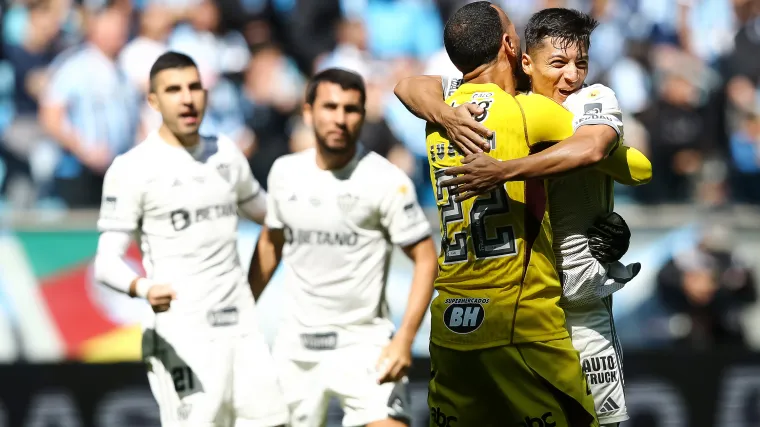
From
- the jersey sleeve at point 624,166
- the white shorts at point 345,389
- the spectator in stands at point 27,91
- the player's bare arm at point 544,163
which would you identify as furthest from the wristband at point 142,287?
the spectator in stands at point 27,91

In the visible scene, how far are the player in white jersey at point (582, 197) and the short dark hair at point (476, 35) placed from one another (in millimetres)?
218

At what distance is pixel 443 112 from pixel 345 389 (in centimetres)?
238

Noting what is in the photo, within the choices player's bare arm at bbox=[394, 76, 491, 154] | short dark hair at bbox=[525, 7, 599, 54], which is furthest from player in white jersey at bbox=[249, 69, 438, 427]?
short dark hair at bbox=[525, 7, 599, 54]

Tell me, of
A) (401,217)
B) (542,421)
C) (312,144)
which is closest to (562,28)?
(542,421)

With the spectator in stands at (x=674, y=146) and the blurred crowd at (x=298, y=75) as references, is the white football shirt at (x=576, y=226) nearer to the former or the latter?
the blurred crowd at (x=298, y=75)

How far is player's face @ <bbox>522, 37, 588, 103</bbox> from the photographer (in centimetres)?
505

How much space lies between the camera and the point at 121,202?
653cm

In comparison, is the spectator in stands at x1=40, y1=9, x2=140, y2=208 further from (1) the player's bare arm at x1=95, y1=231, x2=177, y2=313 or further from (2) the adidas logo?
(2) the adidas logo

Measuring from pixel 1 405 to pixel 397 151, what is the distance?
4.25 meters

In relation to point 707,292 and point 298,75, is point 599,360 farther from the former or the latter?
point 298,75

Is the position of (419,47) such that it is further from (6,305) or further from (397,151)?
(6,305)

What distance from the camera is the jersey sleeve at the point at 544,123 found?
15.7 feet

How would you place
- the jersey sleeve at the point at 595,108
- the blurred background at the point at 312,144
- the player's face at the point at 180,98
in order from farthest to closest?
the blurred background at the point at 312,144 → the player's face at the point at 180,98 → the jersey sleeve at the point at 595,108

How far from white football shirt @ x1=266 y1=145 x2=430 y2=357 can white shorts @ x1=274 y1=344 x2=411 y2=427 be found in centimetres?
9
